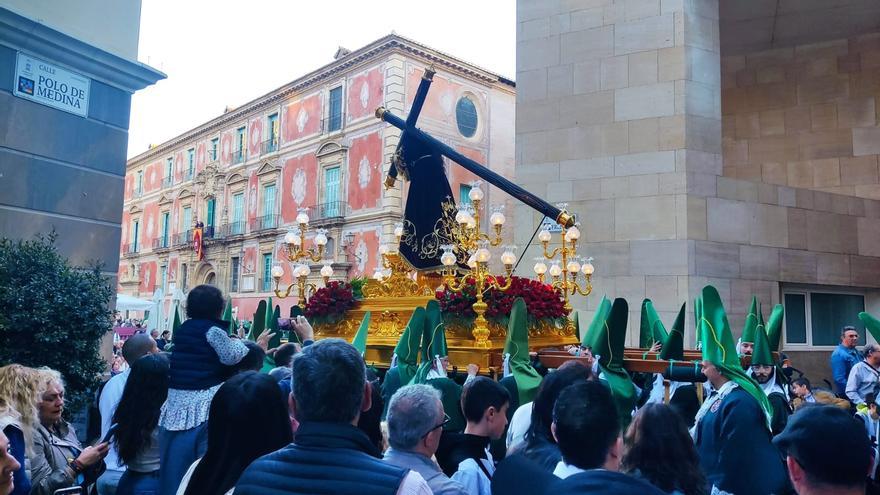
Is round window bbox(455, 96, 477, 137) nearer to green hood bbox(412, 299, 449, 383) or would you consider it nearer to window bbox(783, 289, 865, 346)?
window bbox(783, 289, 865, 346)

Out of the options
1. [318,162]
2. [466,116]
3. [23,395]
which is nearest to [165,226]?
[318,162]

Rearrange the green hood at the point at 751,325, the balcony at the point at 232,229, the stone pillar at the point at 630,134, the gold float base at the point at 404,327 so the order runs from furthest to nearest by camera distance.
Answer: the balcony at the point at 232,229
the stone pillar at the point at 630,134
the gold float base at the point at 404,327
the green hood at the point at 751,325

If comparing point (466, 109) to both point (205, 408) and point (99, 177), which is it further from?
point (205, 408)

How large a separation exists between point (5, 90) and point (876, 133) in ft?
49.1

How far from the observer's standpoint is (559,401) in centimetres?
248

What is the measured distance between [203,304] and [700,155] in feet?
31.4

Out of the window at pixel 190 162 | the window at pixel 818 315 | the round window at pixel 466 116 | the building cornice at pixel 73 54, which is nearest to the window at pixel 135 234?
the window at pixel 190 162

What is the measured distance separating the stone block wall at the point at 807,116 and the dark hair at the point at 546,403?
1313cm

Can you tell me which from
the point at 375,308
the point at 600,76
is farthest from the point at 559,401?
the point at 600,76

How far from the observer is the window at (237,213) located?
39.8 m

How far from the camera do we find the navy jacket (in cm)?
360

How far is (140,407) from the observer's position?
3842mm

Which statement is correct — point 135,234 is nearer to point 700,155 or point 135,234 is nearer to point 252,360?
point 700,155

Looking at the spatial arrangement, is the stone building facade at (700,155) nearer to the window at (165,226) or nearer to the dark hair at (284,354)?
the dark hair at (284,354)
